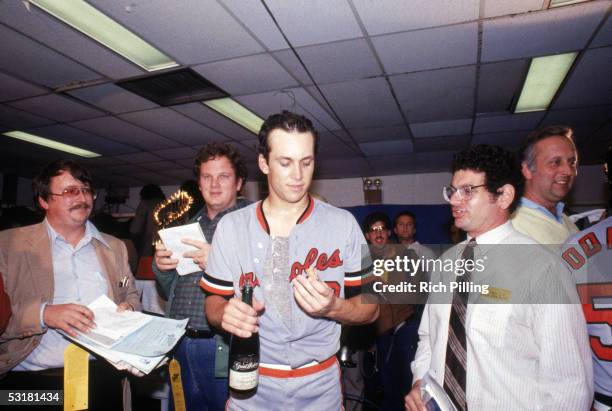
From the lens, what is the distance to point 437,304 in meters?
1.86

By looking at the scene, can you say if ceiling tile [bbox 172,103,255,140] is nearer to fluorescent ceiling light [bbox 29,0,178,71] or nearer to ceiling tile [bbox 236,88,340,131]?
ceiling tile [bbox 236,88,340,131]

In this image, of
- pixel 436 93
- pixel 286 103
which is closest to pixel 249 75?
pixel 286 103

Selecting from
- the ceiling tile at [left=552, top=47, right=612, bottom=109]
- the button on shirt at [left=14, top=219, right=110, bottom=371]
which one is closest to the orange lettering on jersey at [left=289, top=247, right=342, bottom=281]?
the button on shirt at [left=14, top=219, right=110, bottom=371]

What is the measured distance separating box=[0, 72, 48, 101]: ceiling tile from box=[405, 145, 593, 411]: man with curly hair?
5.56 metres

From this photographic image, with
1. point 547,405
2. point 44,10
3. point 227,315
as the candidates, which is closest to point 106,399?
point 227,315

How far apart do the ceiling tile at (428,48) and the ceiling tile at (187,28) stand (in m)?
1.47

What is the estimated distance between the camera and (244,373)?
4.47 feet

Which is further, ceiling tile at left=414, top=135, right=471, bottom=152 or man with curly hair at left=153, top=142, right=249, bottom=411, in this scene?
ceiling tile at left=414, top=135, right=471, bottom=152

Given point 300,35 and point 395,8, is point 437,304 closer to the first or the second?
point 395,8

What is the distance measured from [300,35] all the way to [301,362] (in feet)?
10.5

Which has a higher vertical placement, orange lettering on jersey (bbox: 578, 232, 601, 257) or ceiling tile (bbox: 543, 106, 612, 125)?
ceiling tile (bbox: 543, 106, 612, 125)

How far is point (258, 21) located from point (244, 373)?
3.17 metres

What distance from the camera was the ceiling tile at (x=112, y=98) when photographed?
4.75 m

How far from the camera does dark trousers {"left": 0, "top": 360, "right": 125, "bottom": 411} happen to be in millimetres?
1876
